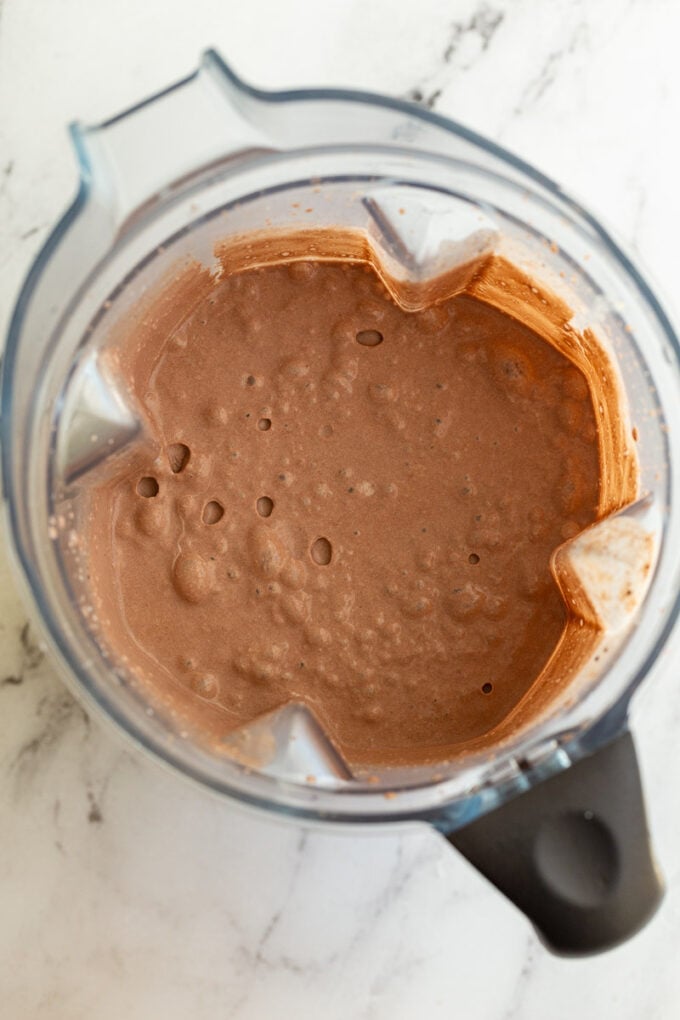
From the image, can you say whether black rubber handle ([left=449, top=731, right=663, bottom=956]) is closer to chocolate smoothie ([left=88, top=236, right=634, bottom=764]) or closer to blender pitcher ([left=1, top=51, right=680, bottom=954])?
blender pitcher ([left=1, top=51, right=680, bottom=954])

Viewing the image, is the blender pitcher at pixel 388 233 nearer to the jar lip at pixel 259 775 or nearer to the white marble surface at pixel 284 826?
the jar lip at pixel 259 775

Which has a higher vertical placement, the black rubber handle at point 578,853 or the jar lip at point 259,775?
the jar lip at point 259,775

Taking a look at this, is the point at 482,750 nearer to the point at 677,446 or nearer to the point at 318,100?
the point at 677,446

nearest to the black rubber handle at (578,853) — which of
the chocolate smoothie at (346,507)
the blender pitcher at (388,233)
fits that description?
the blender pitcher at (388,233)

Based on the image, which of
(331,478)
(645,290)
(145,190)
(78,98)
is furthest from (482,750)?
(78,98)

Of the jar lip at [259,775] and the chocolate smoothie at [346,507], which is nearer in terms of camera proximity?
the jar lip at [259,775]
